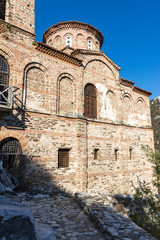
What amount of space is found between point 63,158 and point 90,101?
14.0 ft

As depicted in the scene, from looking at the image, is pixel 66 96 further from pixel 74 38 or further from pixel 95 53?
pixel 74 38

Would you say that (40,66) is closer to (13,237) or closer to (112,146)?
(112,146)

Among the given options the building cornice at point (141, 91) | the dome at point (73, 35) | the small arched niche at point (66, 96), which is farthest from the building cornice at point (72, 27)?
the small arched niche at point (66, 96)

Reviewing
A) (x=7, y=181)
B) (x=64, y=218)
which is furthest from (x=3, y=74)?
(x=64, y=218)

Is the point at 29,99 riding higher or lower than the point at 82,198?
higher

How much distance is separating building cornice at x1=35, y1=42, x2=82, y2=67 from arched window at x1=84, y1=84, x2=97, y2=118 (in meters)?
1.73

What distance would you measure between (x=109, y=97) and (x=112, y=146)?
3.69 m

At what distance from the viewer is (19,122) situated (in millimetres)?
7758

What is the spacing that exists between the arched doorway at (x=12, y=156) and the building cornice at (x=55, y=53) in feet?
16.6

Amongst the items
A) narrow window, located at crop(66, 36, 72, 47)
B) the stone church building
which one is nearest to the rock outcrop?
the stone church building

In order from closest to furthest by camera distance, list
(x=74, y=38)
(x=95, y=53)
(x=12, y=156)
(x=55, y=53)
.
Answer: (x=12, y=156) → (x=55, y=53) → (x=95, y=53) → (x=74, y=38)

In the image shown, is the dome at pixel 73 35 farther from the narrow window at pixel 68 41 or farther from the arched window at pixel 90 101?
the arched window at pixel 90 101

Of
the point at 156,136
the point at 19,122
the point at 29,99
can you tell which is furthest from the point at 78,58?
the point at 156,136

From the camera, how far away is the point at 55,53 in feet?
31.3
